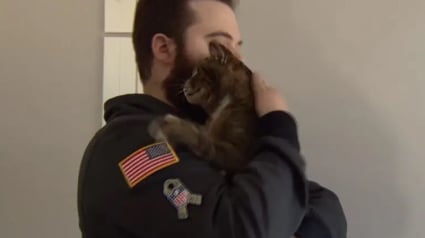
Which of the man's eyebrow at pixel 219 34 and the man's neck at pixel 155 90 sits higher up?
the man's eyebrow at pixel 219 34

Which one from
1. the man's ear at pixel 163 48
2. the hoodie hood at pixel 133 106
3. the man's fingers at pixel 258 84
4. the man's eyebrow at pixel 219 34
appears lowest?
the hoodie hood at pixel 133 106

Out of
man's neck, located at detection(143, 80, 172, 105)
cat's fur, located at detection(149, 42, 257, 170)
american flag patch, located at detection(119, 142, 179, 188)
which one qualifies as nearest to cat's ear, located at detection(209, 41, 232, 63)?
cat's fur, located at detection(149, 42, 257, 170)

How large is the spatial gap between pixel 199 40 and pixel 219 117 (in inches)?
6.3

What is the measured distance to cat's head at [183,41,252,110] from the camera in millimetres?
1215

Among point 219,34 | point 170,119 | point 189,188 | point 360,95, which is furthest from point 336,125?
point 189,188

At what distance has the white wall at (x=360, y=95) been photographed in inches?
61.9

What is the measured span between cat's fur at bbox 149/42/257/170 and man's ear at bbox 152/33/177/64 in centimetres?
6

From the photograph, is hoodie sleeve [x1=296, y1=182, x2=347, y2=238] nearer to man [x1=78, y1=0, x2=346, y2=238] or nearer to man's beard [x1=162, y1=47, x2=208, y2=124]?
man [x1=78, y1=0, x2=346, y2=238]

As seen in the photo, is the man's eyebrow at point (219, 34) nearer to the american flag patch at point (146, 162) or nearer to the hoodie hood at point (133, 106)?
the hoodie hood at point (133, 106)

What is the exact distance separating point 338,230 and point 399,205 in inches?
18.8

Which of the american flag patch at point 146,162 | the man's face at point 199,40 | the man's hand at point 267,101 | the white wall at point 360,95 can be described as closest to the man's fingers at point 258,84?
the man's hand at point 267,101

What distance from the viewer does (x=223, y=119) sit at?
47.4 inches

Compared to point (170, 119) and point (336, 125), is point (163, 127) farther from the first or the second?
point (336, 125)

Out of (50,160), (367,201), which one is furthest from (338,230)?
(50,160)
